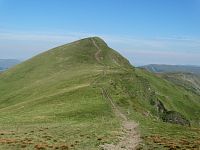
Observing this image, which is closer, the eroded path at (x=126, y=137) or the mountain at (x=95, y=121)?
the eroded path at (x=126, y=137)

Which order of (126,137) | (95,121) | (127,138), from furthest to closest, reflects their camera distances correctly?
(95,121) < (126,137) < (127,138)

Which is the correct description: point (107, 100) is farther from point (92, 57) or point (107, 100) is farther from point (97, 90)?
point (92, 57)

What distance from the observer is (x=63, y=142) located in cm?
4066

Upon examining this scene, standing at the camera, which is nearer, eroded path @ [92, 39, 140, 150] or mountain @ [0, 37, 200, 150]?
eroded path @ [92, 39, 140, 150]

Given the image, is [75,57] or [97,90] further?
[75,57]

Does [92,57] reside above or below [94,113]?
above

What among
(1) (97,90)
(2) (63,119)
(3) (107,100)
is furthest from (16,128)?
(1) (97,90)

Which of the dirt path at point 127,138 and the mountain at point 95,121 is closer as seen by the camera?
the dirt path at point 127,138

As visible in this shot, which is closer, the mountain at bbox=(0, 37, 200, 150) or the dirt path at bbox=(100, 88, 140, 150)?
the dirt path at bbox=(100, 88, 140, 150)

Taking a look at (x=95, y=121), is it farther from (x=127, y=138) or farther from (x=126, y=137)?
(x=127, y=138)

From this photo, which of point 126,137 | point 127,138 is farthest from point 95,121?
point 127,138

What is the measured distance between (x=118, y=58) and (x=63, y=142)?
153462 millimetres

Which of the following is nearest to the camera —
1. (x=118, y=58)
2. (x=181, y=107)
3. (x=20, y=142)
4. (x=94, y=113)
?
(x=20, y=142)

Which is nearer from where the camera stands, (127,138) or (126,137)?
(127,138)
